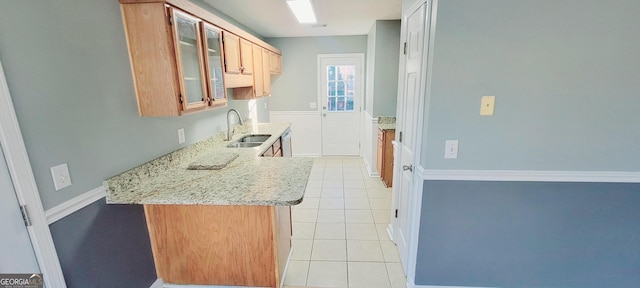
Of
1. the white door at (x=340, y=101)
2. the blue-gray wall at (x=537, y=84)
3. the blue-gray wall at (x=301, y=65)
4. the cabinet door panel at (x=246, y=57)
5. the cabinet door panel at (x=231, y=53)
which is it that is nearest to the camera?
the blue-gray wall at (x=537, y=84)

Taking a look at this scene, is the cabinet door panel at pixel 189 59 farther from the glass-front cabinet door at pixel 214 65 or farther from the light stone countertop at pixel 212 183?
the light stone countertop at pixel 212 183

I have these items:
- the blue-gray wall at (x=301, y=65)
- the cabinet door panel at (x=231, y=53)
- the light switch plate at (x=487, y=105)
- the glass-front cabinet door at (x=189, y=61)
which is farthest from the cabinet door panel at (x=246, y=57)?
the light switch plate at (x=487, y=105)

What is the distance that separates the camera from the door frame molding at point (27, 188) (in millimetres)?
1018

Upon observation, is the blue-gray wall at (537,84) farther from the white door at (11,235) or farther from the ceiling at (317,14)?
the white door at (11,235)

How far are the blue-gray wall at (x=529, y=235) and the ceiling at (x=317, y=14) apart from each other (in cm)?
220

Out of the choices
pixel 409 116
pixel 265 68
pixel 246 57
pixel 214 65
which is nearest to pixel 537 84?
pixel 409 116

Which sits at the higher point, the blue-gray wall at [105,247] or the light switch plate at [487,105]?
the light switch plate at [487,105]

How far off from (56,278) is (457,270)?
2247 mm

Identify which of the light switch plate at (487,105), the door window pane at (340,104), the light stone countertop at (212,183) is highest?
the light switch plate at (487,105)

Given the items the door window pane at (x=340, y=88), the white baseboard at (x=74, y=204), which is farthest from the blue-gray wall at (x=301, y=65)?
the white baseboard at (x=74, y=204)

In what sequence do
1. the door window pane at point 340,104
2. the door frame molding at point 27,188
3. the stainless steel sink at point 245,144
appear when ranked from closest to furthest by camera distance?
1. the door frame molding at point 27,188
2. the stainless steel sink at point 245,144
3. the door window pane at point 340,104

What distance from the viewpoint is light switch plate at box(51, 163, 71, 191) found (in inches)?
47.9

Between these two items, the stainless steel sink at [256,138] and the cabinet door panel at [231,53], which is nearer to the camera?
the cabinet door panel at [231,53]

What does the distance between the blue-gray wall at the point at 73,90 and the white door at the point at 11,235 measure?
0.10 m
